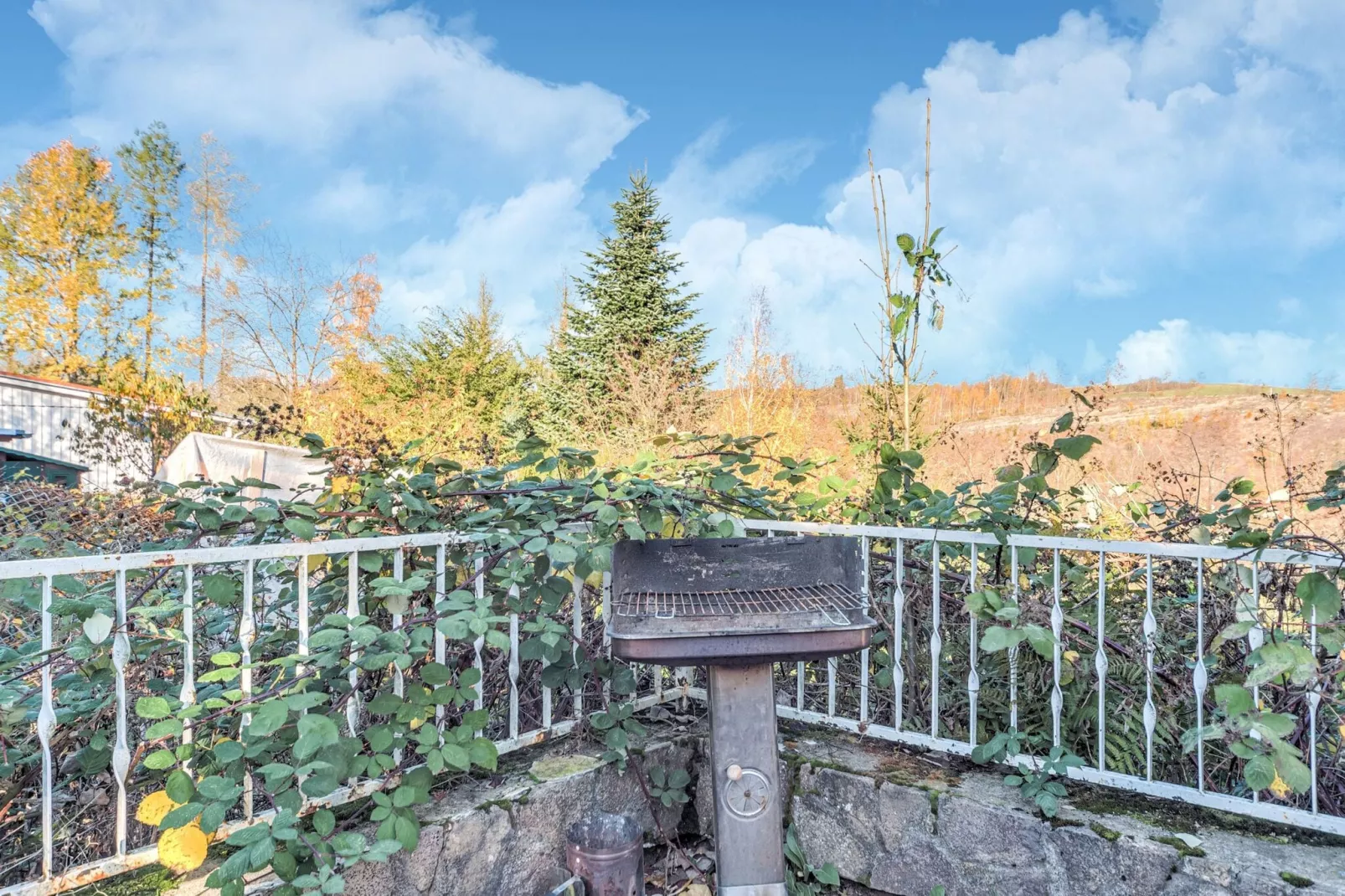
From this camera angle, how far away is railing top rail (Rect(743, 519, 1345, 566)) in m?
1.69

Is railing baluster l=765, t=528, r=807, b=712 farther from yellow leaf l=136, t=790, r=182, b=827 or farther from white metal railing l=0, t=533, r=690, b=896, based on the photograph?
yellow leaf l=136, t=790, r=182, b=827

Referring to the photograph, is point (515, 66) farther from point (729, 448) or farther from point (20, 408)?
point (20, 408)

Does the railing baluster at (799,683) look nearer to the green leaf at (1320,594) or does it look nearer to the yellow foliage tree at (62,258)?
the green leaf at (1320,594)

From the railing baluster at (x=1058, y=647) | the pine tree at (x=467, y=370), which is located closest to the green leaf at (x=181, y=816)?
the railing baluster at (x=1058, y=647)

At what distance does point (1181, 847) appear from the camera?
1.68 meters

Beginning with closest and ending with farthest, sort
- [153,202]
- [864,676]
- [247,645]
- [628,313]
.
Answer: [247,645] → [864,676] → [628,313] → [153,202]

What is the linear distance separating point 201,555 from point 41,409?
58.3 ft

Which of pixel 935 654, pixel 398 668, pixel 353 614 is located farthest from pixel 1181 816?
pixel 353 614

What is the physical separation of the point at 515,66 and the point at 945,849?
34.6ft

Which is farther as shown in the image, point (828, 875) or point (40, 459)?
point (40, 459)

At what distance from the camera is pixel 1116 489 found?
2.94 meters

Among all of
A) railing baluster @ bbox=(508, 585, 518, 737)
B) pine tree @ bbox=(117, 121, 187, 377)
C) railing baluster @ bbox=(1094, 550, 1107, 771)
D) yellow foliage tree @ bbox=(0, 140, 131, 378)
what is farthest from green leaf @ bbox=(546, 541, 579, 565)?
pine tree @ bbox=(117, 121, 187, 377)

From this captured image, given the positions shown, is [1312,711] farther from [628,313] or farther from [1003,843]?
[628,313]

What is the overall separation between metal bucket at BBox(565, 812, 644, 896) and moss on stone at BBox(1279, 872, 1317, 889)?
1.47m
